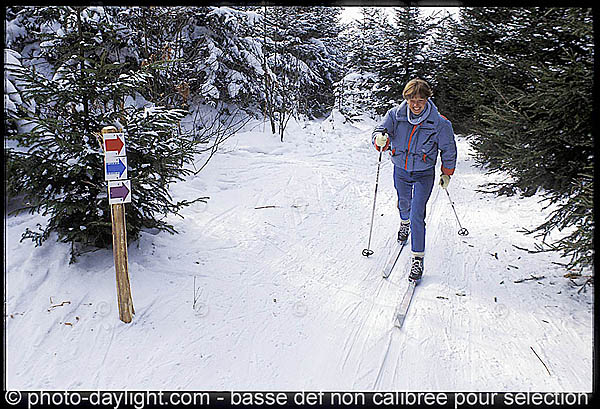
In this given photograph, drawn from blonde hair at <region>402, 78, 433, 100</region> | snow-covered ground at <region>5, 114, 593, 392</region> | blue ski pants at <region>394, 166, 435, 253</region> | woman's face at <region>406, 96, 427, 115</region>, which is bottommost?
snow-covered ground at <region>5, 114, 593, 392</region>

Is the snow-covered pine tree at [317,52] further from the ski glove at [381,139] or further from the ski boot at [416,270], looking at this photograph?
the ski boot at [416,270]

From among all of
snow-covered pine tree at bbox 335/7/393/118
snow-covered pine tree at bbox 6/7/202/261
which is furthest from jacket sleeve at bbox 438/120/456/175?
snow-covered pine tree at bbox 335/7/393/118

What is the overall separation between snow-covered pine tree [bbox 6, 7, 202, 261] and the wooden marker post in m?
0.59

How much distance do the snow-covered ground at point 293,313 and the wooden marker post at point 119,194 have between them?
9.2 inches

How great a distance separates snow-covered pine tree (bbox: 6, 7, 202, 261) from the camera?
367 centimetres

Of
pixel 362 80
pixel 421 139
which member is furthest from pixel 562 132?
pixel 362 80

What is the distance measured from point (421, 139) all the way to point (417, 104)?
383 millimetres

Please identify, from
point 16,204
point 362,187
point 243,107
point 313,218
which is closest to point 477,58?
point 362,187

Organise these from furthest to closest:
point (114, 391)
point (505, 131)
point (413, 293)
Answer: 1. point (505, 131)
2. point (413, 293)
3. point (114, 391)

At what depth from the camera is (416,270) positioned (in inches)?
168

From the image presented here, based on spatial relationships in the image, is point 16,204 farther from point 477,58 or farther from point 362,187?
point 477,58

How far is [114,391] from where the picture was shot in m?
2.76

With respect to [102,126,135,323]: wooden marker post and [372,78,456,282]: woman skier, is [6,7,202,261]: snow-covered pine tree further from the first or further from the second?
[372,78,456,282]: woman skier

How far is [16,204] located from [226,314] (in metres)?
3.29
